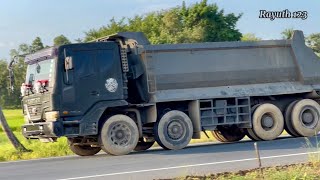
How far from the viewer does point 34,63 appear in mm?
17062

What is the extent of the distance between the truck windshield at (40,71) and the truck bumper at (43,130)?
1104 millimetres

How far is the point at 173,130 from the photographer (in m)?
16.8

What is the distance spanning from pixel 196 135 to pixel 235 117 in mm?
1306

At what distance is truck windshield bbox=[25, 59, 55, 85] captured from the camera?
52.7 ft

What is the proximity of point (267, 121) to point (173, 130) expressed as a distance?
3054 millimetres

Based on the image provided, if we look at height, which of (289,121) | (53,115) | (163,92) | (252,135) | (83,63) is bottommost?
(252,135)

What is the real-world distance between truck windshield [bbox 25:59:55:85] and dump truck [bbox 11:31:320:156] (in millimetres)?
25

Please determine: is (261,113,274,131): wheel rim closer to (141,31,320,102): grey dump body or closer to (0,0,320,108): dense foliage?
(141,31,320,102): grey dump body

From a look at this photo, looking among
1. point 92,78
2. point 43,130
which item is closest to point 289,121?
point 92,78

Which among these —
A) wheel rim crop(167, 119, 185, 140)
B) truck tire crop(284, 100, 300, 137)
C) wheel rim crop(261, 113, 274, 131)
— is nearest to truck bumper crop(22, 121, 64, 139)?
wheel rim crop(167, 119, 185, 140)

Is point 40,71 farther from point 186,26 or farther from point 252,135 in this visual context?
point 186,26

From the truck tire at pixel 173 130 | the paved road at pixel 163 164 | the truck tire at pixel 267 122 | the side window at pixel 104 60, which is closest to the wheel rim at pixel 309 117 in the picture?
the truck tire at pixel 267 122

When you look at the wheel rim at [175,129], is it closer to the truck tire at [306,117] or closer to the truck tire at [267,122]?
the truck tire at [267,122]

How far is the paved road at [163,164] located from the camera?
38.9ft
